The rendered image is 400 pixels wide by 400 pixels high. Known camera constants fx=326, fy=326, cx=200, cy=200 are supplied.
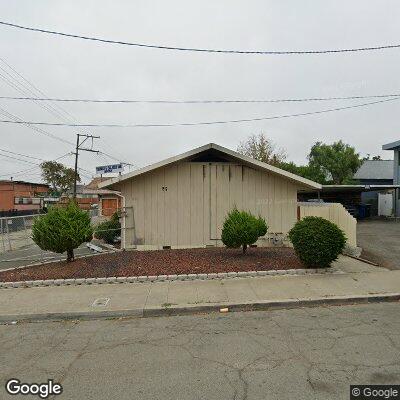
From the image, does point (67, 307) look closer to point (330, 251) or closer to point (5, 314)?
point (5, 314)

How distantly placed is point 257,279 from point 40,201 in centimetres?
5026

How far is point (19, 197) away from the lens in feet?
155

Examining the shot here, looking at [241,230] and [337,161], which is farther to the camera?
[337,161]

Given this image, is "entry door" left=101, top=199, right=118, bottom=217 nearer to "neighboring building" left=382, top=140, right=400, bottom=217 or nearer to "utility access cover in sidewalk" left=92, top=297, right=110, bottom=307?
"neighboring building" left=382, top=140, right=400, bottom=217

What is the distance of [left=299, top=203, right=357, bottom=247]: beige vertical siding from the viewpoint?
1084 centimetres

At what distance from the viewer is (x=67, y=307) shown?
20.1 feet

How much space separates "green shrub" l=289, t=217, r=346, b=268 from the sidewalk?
452 millimetres

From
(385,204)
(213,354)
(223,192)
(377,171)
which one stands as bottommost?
(213,354)

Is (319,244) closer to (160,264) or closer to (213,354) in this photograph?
(160,264)

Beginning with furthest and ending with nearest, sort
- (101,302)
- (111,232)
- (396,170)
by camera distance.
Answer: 1. (396,170)
2. (111,232)
3. (101,302)

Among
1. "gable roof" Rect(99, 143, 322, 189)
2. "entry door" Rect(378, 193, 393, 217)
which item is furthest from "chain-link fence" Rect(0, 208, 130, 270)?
"entry door" Rect(378, 193, 393, 217)

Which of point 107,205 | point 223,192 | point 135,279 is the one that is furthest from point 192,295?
point 107,205

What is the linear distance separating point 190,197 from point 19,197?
44.1 metres

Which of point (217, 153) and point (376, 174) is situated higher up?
point (376, 174)
